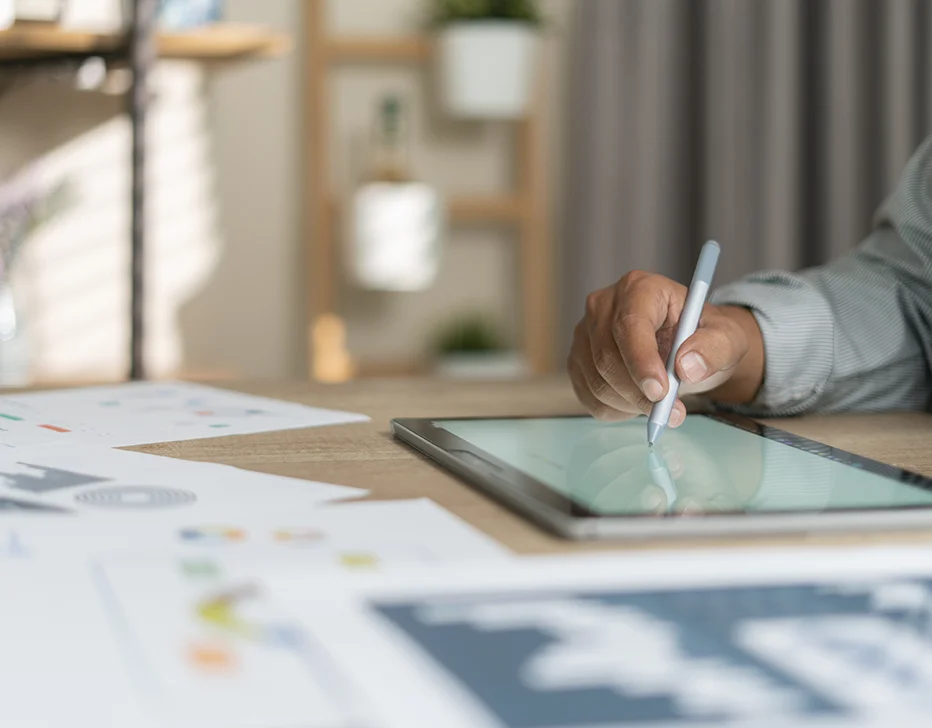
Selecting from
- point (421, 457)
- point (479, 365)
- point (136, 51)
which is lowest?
point (479, 365)

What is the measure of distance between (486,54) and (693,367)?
1788 millimetres

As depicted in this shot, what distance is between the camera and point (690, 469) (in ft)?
1.89

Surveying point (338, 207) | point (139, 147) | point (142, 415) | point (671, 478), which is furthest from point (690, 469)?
point (338, 207)

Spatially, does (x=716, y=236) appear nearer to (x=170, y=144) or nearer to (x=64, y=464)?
(x=170, y=144)

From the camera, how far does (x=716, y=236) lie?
2.42 meters

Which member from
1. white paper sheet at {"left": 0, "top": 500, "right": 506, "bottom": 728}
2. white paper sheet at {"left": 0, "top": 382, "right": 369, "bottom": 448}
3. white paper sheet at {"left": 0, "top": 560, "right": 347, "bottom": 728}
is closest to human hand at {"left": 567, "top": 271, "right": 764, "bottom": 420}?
white paper sheet at {"left": 0, "top": 382, "right": 369, "bottom": 448}

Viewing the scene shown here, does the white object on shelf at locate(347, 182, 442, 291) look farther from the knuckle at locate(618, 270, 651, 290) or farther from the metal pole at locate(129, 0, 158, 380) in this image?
the knuckle at locate(618, 270, 651, 290)

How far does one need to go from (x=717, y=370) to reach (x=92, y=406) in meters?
0.40

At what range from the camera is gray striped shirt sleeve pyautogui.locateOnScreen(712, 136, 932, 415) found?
87 cm

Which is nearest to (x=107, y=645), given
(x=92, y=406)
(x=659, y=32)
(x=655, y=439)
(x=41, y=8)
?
(x=655, y=439)

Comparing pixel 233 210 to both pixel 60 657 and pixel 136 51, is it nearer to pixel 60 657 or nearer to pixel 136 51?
pixel 136 51

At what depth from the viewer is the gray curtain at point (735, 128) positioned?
220 centimetres

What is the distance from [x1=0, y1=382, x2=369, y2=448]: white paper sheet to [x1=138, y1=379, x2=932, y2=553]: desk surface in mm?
27

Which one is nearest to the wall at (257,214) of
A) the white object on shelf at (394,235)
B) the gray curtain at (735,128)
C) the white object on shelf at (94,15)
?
the white object on shelf at (394,235)
